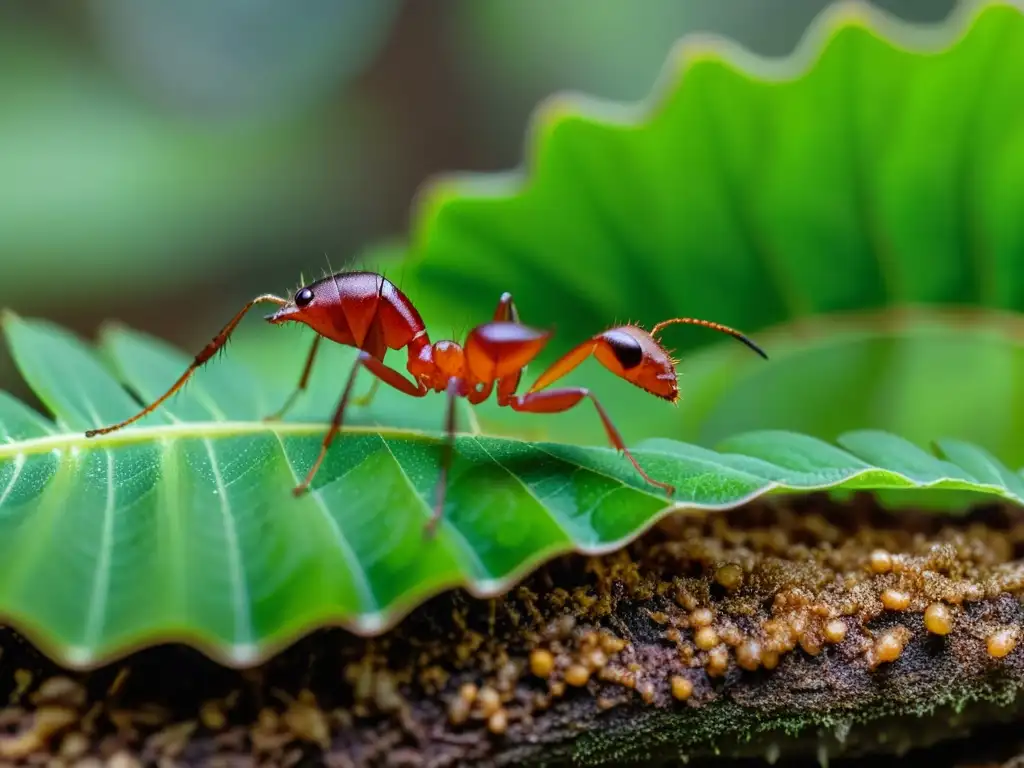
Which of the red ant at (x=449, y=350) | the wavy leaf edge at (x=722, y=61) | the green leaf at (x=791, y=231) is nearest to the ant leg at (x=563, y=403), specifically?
the red ant at (x=449, y=350)

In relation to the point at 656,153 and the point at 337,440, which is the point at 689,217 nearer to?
the point at 656,153

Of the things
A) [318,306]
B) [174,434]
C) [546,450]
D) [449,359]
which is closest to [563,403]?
[546,450]

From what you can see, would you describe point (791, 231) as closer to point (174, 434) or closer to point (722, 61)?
point (722, 61)

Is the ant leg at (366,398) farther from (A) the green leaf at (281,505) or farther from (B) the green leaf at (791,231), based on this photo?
(B) the green leaf at (791,231)

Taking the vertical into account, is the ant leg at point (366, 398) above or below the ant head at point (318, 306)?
below

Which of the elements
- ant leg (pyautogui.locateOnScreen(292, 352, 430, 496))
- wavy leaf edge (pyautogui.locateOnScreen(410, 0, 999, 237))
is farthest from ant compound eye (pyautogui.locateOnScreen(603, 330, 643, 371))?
wavy leaf edge (pyautogui.locateOnScreen(410, 0, 999, 237))

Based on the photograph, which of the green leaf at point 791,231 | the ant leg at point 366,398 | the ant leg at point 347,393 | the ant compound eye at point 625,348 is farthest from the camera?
the green leaf at point 791,231

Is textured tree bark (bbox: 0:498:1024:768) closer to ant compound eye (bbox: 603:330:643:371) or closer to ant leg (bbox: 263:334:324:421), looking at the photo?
ant compound eye (bbox: 603:330:643:371)
